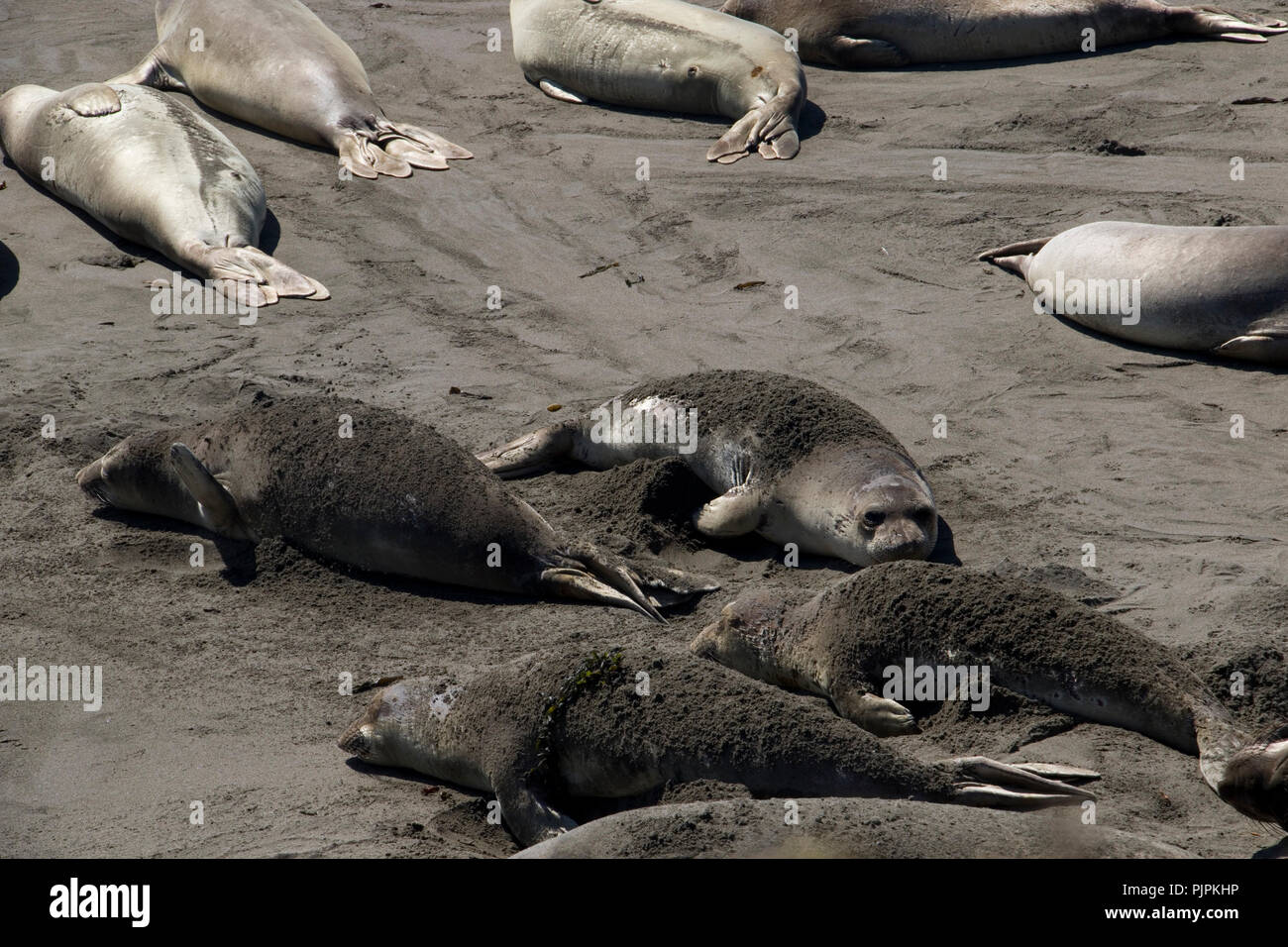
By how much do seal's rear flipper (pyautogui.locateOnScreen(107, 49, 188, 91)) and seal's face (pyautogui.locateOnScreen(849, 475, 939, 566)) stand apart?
23.2 ft

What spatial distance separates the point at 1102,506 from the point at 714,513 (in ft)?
4.84

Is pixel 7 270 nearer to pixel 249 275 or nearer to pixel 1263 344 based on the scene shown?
pixel 249 275

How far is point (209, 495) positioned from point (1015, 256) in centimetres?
444

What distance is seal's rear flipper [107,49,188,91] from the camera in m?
10.0

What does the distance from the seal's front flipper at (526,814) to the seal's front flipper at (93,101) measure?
657cm

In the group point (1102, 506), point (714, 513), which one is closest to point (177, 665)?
point (714, 513)

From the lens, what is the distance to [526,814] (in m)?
3.57

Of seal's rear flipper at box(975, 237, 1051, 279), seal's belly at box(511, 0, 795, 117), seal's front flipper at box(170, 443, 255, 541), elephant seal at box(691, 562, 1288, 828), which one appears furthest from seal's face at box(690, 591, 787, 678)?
seal's belly at box(511, 0, 795, 117)

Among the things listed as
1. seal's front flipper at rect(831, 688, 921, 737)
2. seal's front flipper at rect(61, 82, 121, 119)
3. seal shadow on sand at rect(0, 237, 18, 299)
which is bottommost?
seal's front flipper at rect(831, 688, 921, 737)

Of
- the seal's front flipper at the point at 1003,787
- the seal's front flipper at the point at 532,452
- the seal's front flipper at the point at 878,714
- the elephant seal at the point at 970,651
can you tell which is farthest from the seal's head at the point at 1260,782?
the seal's front flipper at the point at 532,452

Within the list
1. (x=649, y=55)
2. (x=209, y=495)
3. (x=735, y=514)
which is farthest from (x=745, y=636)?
(x=649, y=55)

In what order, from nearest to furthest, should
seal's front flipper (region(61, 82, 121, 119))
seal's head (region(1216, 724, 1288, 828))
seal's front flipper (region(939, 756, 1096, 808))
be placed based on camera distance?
1. seal's head (region(1216, 724, 1288, 828))
2. seal's front flipper (region(939, 756, 1096, 808))
3. seal's front flipper (region(61, 82, 121, 119))

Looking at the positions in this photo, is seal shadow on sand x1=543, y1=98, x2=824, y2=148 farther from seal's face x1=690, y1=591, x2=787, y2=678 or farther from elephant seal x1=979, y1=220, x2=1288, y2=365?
seal's face x1=690, y1=591, x2=787, y2=678

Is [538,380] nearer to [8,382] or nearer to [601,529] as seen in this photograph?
[601,529]
